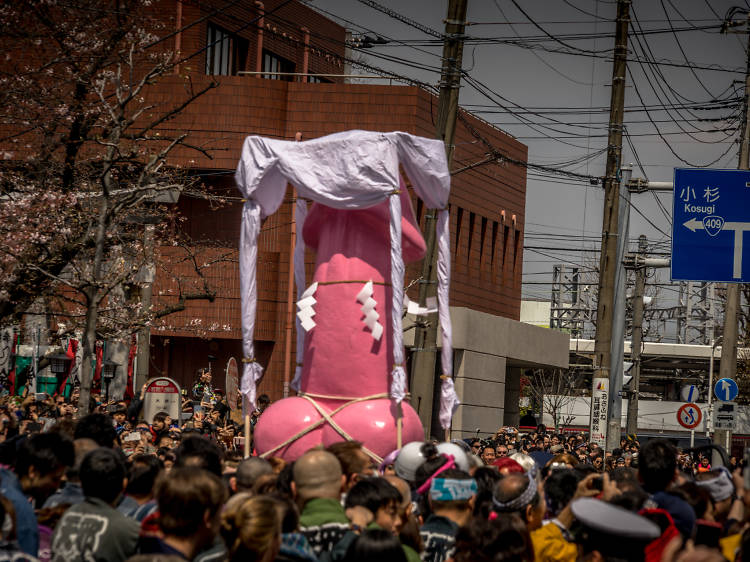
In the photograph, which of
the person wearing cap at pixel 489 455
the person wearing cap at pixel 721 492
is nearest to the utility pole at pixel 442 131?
the person wearing cap at pixel 489 455

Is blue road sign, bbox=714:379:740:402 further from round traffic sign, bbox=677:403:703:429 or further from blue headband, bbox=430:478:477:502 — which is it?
blue headband, bbox=430:478:477:502

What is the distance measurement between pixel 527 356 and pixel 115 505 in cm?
3472

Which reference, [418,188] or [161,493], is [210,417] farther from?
[161,493]

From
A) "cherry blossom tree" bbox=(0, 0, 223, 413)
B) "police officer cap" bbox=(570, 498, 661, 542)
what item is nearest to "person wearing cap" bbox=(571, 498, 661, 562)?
"police officer cap" bbox=(570, 498, 661, 542)

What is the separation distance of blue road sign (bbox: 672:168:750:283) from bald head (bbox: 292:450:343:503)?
45.0 feet

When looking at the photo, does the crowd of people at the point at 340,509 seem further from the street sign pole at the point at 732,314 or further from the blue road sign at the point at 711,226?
the street sign pole at the point at 732,314

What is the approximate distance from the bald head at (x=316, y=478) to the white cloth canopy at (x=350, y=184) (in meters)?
5.13

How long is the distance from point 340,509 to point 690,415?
61.8ft

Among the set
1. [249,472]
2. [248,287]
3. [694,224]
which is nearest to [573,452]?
[694,224]

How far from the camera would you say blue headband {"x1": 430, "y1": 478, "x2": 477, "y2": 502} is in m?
6.73

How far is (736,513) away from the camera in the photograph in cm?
742

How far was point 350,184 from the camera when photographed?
38.8 ft

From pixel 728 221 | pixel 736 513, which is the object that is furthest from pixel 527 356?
pixel 736 513

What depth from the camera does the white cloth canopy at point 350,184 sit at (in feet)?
38.7
